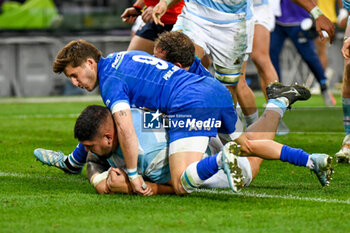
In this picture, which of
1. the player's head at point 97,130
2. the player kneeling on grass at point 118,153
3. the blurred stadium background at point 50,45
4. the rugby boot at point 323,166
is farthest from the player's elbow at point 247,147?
the blurred stadium background at point 50,45

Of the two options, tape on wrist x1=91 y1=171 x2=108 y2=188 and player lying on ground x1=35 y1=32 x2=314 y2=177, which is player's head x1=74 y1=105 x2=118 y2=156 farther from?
player lying on ground x1=35 y1=32 x2=314 y2=177

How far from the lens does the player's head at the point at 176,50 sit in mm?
5742

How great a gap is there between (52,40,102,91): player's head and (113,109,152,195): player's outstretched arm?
1.67 ft

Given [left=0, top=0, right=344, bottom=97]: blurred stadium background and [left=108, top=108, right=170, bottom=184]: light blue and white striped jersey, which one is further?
[left=0, top=0, right=344, bottom=97]: blurred stadium background

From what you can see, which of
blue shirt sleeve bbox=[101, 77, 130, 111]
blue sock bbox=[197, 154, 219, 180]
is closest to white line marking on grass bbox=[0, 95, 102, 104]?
blue shirt sleeve bbox=[101, 77, 130, 111]

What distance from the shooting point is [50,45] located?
57.3 ft

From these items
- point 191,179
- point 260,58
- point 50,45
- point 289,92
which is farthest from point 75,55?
point 50,45

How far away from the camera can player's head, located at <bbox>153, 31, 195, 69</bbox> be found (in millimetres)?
5742

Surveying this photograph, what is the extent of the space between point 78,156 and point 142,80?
101 centimetres

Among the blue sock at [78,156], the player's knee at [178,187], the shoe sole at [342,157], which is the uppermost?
the player's knee at [178,187]

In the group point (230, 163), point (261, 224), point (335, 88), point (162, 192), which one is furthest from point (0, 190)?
point (335, 88)

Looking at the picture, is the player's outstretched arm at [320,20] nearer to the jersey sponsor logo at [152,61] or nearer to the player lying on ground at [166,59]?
the player lying on ground at [166,59]

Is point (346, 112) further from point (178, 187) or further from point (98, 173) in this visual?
point (98, 173)

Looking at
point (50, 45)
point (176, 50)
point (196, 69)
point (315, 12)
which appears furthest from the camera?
point (50, 45)
